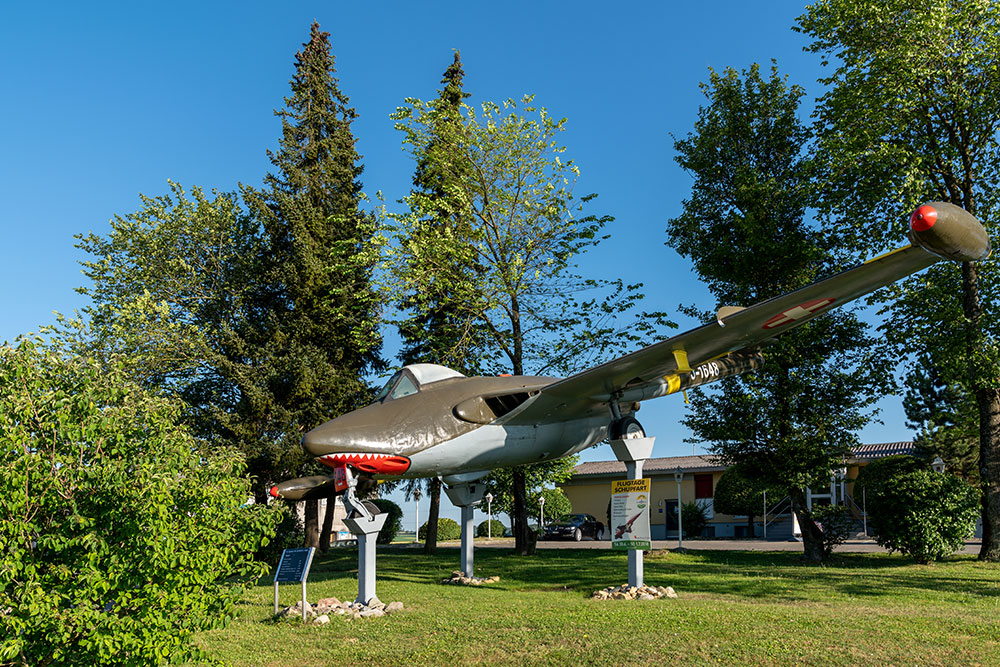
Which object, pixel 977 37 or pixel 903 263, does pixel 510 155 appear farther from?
pixel 903 263

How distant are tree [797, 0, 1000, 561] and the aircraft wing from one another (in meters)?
8.08

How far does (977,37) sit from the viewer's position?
20.3 m

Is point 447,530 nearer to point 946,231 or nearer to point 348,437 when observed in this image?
point 348,437

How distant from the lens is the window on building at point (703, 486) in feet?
157

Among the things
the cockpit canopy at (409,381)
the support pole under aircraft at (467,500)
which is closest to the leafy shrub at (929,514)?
the support pole under aircraft at (467,500)

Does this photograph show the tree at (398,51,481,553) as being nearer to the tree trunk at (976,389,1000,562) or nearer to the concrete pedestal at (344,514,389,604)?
the concrete pedestal at (344,514,389,604)

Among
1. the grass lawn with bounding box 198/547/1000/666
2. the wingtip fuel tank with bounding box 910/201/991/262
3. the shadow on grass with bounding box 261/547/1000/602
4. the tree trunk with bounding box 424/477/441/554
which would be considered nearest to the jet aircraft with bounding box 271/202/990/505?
the wingtip fuel tank with bounding box 910/201/991/262

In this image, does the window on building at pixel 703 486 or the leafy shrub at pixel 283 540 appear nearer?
the leafy shrub at pixel 283 540

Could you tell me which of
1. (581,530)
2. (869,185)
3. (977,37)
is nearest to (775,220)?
(869,185)

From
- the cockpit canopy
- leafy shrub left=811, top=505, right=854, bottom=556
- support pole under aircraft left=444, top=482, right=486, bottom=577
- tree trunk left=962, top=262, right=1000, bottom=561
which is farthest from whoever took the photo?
leafy shrub left=811, top=505, right=854, bottom=556

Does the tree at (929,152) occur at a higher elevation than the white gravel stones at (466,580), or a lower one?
higher

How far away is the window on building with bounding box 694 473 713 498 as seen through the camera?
4788 centimetres

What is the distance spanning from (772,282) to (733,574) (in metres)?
10.8

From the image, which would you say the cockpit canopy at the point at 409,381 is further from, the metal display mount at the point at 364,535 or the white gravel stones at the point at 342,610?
the white gravel stones at the point at 342,610
